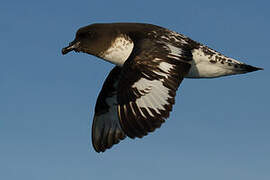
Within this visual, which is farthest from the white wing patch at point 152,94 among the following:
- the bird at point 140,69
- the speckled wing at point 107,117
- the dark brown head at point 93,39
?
the speckled wing at point 107,117

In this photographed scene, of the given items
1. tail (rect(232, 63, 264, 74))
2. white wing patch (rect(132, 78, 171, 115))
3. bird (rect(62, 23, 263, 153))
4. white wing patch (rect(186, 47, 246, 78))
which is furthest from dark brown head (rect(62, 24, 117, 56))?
tail (rect(232, 63, 264, 74))

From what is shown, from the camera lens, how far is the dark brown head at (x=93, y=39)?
12055 millimetres

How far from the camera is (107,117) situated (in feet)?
44.7

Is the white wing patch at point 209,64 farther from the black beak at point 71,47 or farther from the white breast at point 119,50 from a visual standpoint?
the black beak at point 71,47

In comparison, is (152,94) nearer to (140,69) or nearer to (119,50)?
(140,69)

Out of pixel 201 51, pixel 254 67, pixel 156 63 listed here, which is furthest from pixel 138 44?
pixel 254 67

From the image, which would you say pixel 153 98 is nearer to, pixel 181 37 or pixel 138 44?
pixel 138 44

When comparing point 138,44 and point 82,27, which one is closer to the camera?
point 138,44

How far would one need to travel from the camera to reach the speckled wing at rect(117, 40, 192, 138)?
391 inches

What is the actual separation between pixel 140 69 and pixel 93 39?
7.47ft

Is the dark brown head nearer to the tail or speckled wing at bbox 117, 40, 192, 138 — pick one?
speckled wing at bbox 117, 40, 192, 138

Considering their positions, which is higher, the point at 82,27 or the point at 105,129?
the point at 82,27

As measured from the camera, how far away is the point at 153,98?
1013 centimetres

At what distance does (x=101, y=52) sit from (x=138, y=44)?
127cm
